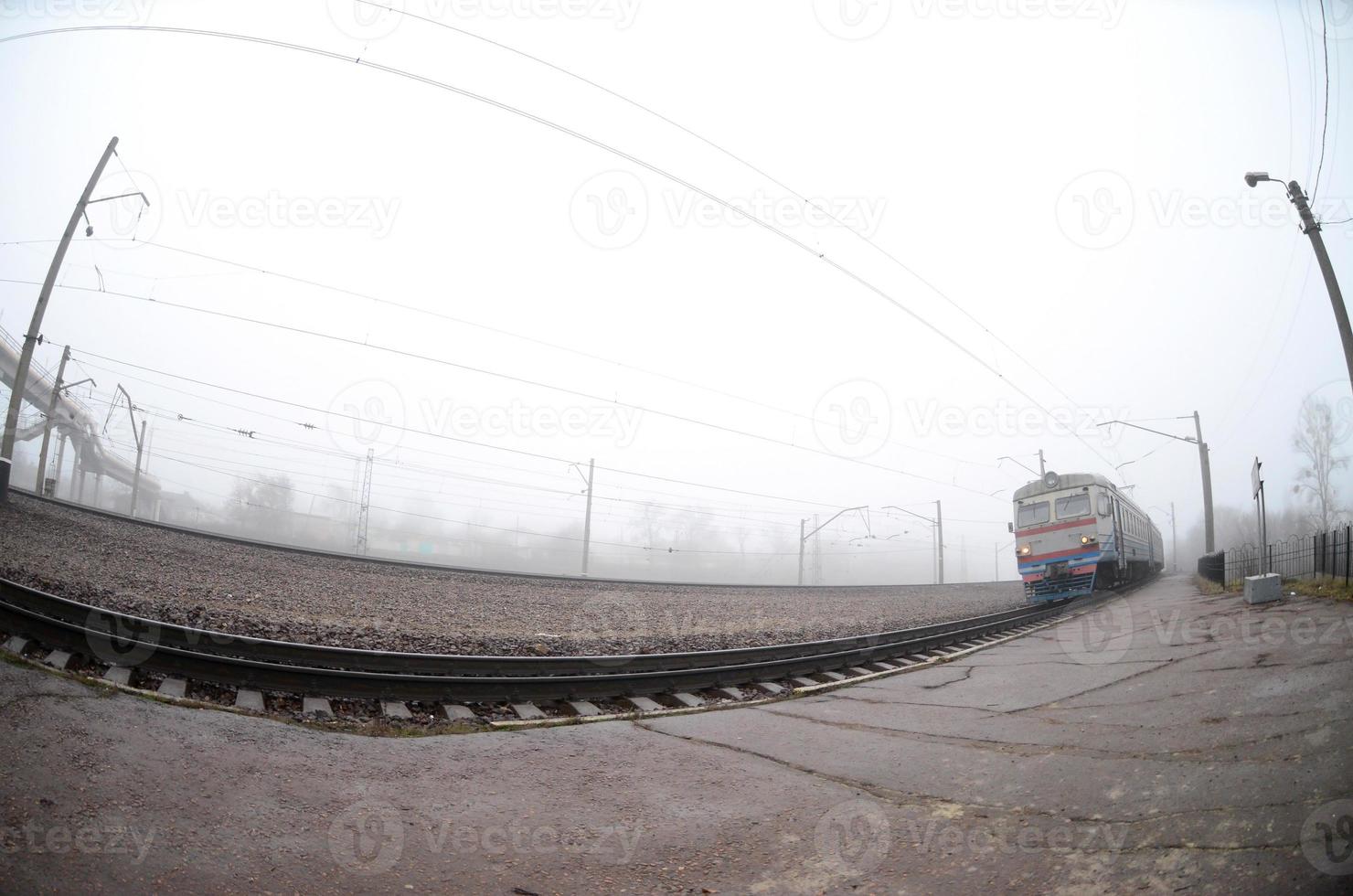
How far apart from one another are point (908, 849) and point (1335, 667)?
4902mm

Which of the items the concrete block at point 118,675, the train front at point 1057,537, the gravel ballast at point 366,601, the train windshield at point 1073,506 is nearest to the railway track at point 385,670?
the concrete block at point 118,675

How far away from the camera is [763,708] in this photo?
570 centimetres

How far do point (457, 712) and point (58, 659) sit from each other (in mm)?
3148

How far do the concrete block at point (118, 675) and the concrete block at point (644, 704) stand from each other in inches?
162

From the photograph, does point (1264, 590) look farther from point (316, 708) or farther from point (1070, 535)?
point (316, 708)

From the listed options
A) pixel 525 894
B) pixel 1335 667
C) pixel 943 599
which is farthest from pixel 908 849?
pixel 943 599

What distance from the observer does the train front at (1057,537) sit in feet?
53.7

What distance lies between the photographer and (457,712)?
489 centimetres

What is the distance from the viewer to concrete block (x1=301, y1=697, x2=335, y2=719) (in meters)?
4.43

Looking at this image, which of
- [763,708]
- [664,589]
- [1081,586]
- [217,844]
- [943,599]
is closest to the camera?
[217,844]

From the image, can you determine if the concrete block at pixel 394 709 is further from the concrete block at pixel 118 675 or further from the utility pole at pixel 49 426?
the utility pole at pixel 49 426

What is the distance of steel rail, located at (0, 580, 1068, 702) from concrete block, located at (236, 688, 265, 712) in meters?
0.11

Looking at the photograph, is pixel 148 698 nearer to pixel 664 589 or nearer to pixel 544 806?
pixel 544 806

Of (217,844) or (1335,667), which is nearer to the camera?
(217,844)
